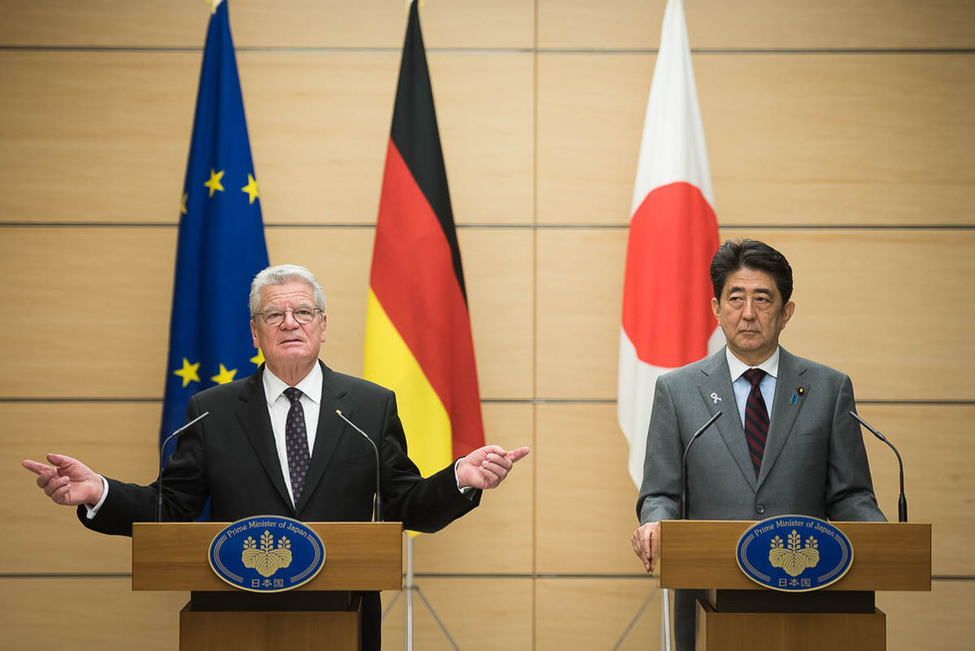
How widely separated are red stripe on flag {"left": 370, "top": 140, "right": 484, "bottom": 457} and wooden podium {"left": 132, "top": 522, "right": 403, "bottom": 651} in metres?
1.66

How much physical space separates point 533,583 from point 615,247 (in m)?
1.56

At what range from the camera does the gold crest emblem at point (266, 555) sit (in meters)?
1.87

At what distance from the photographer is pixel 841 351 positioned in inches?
157

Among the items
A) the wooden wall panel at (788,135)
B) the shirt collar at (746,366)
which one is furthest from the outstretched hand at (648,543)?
the wooden wall panel at (788,135)

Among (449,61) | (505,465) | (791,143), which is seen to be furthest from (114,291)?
(791,143)

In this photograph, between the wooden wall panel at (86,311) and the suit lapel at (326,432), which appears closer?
the suit lapel at (326,432)

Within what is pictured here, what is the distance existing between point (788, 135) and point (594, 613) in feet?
7.62

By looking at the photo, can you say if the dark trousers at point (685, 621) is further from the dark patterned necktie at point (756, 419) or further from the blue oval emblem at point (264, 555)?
the blue oval emblem at point (264, 555)

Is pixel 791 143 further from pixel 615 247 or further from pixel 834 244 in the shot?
pixel 615 247

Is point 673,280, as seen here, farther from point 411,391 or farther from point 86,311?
point 86,311

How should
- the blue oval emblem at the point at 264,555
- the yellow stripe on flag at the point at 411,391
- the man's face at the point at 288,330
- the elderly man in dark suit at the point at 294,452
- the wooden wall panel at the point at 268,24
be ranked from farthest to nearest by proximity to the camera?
the wooden wall panel at the point at 268,24
the yellow stripe on flag at the point at 411,391
the man's face at the point at 288,330
the elderly man in dark suit at the point at 294,452
the blue oval emblem at the point at 264,555

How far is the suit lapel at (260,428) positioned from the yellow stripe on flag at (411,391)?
1.01 metres

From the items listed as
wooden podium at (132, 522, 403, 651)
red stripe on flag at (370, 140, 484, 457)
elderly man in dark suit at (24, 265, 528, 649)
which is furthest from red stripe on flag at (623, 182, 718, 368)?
wooden podium at (132, 522, 403, 651)

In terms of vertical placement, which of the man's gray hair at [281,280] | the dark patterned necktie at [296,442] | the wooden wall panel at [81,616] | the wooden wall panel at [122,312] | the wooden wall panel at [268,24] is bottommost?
the wooden wall panel at [81,616]
